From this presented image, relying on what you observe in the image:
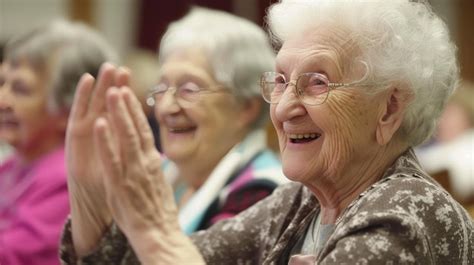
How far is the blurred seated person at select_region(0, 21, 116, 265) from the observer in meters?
3.27

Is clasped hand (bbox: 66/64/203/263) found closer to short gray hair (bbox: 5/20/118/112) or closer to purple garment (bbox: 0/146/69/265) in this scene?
purple garment (bbox: 0/146/69/265)

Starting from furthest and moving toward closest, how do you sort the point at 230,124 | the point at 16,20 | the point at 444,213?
1. the point at 16,20
2. the point at 230,124
3. the point at 444,213

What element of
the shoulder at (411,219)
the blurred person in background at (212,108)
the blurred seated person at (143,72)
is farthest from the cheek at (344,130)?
the blurred seated person at (143,72)

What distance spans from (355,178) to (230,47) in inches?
43.4

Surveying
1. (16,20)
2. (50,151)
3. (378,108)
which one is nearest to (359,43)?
(378,108)

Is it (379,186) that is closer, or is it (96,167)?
(379,186)

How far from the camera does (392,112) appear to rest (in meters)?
2.08

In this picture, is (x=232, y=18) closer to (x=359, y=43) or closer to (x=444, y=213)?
(x=359, y=43)

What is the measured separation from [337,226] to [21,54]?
180 centimetres

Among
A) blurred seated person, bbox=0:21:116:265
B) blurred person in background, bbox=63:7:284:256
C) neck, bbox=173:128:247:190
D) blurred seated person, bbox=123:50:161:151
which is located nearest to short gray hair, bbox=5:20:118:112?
blurred seated person, bbox=0:21:116:265

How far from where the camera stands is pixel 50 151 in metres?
3.46

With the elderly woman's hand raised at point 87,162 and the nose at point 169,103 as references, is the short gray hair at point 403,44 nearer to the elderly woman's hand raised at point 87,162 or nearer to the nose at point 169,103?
the elderly woman's hand raised at point 87,162

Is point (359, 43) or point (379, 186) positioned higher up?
point (359, 43)

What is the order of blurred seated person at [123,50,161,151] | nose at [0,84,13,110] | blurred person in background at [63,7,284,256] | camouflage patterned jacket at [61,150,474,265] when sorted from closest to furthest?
1. camouflage patterned jacket at [61,150,474,265]
2. blurred person in background at [63,7,284,256]
3. nose at [0,84,13,110]
4. blurred seated person at [123,50,161,151]
